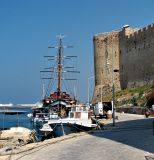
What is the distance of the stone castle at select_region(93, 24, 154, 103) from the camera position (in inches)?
2368

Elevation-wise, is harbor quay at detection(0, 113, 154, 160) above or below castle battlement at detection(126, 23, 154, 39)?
below

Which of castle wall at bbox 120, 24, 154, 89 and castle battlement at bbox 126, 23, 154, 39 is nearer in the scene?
castle wall at bbox 120, 24, 154, 89

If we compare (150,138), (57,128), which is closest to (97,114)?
(57,128)

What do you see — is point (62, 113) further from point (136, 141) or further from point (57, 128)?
point (136, 141)

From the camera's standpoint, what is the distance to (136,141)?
16562mm

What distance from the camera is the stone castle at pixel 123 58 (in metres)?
60.2

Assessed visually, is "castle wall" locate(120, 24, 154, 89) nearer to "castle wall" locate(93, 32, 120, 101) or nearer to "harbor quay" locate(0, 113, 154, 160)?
"castle wall" locate(93, 32, 120, 101)

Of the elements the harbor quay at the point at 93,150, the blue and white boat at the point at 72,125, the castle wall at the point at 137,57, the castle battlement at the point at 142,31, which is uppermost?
the castle battlement at the point at 142,31

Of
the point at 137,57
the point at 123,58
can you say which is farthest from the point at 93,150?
the point at 123,58

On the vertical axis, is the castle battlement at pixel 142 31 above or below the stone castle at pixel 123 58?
above

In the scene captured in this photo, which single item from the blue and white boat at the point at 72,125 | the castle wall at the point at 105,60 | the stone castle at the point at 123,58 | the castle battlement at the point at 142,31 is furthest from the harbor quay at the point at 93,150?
the castle wall at the point at 105,60

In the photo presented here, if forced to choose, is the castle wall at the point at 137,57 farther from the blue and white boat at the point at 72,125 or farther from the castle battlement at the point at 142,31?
the blue and white boat at the point at 72,125

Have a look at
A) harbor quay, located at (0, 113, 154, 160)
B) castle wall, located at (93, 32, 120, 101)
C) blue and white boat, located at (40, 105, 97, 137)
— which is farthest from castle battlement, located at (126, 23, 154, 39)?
harbor quay, located at (0, 113, 154, 160)

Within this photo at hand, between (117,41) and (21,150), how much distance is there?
180 feet
